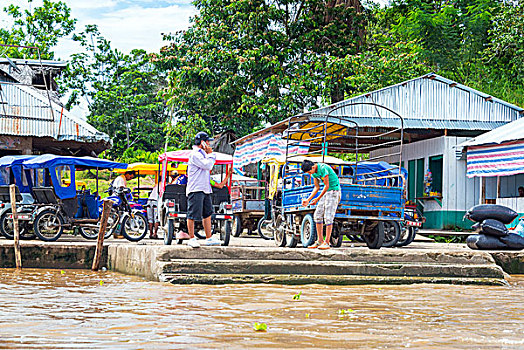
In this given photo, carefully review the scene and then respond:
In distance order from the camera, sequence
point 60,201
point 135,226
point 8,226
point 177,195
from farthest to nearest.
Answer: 1. point 135,226
2. point 60,201
3. point 8,226
4. point 177,195

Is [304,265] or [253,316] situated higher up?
→ [304,265]

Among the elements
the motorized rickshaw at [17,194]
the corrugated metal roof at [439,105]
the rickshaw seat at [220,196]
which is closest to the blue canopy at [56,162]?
the motorized rickshaw at [17,194]

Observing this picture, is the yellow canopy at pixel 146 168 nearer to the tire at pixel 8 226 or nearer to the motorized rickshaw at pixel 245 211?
the motorized rickshaw at pixel 245 211

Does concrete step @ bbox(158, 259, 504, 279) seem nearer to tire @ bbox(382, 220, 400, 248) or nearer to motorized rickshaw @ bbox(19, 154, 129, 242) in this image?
tire @ bbox(382, 220, 400, 248)

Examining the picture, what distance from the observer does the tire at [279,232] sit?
1303 cm

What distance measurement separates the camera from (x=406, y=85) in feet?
65.8

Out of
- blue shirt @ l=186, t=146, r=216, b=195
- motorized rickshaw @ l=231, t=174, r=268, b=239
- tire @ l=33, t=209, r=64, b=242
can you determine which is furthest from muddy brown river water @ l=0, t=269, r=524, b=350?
motorized rickshaw @ l=231, t=174, r=268, b=239

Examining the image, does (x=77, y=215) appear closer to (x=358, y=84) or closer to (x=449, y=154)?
(x=449, y=154)

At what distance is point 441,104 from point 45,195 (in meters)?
11.6

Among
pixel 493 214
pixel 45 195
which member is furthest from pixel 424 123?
pixel 45 195

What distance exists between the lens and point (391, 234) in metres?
13.6

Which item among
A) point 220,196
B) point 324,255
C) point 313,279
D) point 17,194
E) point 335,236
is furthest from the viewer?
point 17,194

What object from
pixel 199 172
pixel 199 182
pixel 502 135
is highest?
pixel 502 135

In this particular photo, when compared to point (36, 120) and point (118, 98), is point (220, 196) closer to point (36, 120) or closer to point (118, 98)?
point (36, 120)
